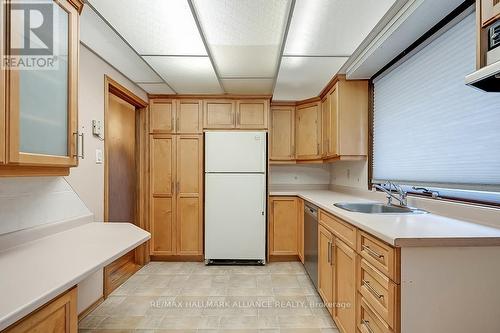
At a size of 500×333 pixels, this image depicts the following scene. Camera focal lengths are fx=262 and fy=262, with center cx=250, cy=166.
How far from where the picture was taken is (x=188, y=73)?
270 centimetres

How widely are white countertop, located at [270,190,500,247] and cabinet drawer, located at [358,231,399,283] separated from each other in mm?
47

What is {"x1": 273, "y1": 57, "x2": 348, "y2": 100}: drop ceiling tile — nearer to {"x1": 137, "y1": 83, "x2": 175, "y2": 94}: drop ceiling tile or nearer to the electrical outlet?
{"x1": 137, "y1": 83, "x2": 175, "y2": 94}: drop ceiling tile

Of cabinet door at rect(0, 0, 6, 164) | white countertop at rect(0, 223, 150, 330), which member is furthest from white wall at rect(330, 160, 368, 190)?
cabinet door at rect(0, 0, 6, 164)

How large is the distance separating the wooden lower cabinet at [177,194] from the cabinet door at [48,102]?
1923 millimetres

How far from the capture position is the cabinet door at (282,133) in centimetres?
373

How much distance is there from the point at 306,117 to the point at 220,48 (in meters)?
1.84

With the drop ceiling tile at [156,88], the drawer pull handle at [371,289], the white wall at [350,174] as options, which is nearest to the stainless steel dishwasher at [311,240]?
the white wall at [350,174]

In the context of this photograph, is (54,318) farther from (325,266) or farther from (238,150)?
(238,150)

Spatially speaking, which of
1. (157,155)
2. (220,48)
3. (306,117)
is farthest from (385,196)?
(157,155)

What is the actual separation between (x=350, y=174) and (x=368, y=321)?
2.05 m

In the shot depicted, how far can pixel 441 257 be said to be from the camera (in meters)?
1.17

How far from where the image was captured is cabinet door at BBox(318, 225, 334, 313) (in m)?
2.07

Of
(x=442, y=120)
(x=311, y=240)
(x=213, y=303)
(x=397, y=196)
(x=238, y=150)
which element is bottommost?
(x=213, y=303)

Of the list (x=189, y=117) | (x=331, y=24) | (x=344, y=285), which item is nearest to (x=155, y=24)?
(x=331, y=24)
